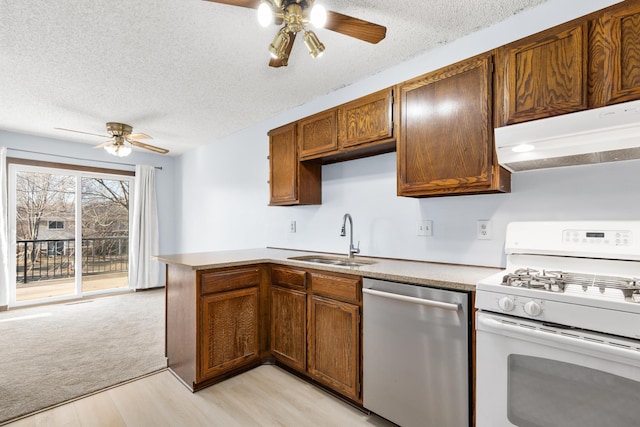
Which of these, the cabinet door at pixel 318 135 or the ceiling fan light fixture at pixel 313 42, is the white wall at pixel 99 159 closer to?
the cabinet door at pixel 318 135

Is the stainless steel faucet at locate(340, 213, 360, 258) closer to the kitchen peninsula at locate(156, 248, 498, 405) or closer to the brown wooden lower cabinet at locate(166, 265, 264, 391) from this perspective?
the kitchen peninsula at locate(156, 248, 498, 405)

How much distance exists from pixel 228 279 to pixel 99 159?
13.5 ft

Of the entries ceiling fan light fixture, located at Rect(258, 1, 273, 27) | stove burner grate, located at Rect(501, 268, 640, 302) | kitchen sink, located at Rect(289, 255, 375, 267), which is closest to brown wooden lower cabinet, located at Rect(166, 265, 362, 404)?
kitchen sink, located at Rect(289, 255, 375, 267)

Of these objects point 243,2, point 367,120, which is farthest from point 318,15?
point 367,120

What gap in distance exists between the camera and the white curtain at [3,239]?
401cm

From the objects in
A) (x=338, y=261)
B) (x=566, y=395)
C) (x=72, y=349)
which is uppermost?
(x=338, y=261)

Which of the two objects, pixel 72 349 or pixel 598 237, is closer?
pixel 598 237

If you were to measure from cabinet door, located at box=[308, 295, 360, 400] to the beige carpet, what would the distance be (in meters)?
1.44

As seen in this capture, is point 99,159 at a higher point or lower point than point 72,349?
higher

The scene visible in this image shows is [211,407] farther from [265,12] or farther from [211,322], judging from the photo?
[265,12]

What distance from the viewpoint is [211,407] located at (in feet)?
6.67

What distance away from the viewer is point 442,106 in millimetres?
1880

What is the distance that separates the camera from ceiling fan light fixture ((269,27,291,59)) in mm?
1526

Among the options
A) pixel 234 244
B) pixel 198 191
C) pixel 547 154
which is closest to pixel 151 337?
pixel 234 244
